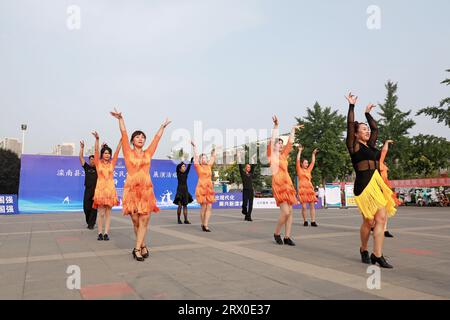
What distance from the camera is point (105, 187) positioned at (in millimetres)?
7602

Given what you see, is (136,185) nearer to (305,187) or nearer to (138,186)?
(138,186)

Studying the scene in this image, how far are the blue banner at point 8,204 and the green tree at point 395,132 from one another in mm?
35550

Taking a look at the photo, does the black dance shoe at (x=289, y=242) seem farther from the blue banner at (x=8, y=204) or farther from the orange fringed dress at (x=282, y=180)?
the blue banner at (x=8, y=204)

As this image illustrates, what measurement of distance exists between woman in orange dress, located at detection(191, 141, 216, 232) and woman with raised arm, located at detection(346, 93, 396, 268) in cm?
467

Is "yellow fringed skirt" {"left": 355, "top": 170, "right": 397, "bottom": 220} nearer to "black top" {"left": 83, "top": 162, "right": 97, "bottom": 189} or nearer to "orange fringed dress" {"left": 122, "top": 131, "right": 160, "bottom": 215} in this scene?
"orange fringed dress" {"left": 122, "top": 131, "right": 160, "bottom": 215}

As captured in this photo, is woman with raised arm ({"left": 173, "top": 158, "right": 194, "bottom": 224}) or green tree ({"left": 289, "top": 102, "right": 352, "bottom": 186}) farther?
green tree ({"left": 289, "top": 102, "right": 352, "bottom": 186})

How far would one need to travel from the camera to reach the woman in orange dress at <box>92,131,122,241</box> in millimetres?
7484

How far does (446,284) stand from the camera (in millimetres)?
3680

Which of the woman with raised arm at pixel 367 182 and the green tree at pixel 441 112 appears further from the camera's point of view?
the green tree at pixel 441 112

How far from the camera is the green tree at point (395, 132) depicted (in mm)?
38000

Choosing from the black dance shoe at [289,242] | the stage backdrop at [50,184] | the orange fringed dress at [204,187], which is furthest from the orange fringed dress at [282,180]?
the stage backdrop at [50,184]

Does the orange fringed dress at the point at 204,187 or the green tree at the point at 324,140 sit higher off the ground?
the green tree at the point at 324,140

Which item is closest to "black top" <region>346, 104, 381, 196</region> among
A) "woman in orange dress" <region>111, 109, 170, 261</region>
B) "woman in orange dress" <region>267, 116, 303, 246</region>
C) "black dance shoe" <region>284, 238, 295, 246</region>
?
"woman in orange dress" <region>267, 116, 303, 246</region>
